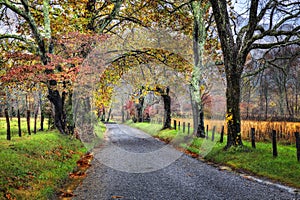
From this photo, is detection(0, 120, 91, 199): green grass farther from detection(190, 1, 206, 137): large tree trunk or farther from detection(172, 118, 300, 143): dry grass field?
detection(172, 118, 300, 143): dry grass field

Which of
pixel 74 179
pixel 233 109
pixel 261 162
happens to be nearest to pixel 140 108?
pixel 233 109

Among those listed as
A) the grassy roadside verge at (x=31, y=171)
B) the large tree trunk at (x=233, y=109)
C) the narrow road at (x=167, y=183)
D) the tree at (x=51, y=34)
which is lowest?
the narrow road at (x=167, y=183)

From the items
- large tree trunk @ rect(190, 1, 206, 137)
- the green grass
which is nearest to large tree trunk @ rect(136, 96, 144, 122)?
large tree trunk @ rect(190, 1, 206, 137)

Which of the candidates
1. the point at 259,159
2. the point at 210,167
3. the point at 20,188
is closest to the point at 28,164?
the point at 20,188

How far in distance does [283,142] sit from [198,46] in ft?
24.4

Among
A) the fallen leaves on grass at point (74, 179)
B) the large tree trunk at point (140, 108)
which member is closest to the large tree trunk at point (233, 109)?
the fallen leaves on grass at point (74, 179)

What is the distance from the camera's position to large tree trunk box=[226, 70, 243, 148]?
34.6ft

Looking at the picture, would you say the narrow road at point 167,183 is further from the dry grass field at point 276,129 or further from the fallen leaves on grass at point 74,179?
the dry grass field at point 276,129

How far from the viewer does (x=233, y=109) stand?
35.2 feet

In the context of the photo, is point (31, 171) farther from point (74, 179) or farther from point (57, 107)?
point (57, 107)

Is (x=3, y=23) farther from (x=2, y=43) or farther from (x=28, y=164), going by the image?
(x=28, y=164)

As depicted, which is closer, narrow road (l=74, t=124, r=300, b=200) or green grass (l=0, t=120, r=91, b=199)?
green grass (l=0, t=120, r=91, b=199)

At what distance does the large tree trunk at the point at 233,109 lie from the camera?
34.6ft

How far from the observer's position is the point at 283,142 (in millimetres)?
14438
